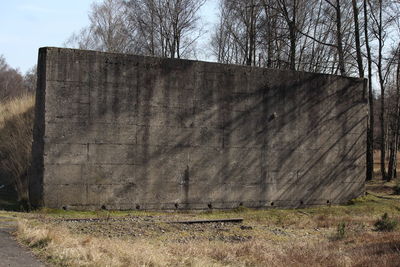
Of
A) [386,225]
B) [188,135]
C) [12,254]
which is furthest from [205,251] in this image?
[386,225]

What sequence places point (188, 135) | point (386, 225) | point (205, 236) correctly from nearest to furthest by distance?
1. point (205, 236)
2. point (386, 225)
3. point (188, 135)

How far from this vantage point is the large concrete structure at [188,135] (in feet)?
40.9

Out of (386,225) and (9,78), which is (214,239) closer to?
(386,225)

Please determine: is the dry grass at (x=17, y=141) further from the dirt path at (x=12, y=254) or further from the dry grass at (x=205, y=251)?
the dry grass at (x=205, y=251)

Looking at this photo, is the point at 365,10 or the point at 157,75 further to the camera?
the point at 365,10

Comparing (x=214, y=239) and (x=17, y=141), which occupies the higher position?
(x=17, y=141)

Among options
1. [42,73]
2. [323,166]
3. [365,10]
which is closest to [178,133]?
[42,73]

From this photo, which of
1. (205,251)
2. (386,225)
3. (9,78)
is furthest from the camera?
→ (9,78)

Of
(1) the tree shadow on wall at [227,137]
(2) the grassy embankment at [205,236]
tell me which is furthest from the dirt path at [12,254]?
(1) the tree shadow on wall at [227,137]

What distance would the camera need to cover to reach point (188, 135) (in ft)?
45.3

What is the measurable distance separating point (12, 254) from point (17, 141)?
30.8ft

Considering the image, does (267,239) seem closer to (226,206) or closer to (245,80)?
(226,206)

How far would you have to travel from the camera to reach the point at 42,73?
40.7ft

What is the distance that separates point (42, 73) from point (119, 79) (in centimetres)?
188
